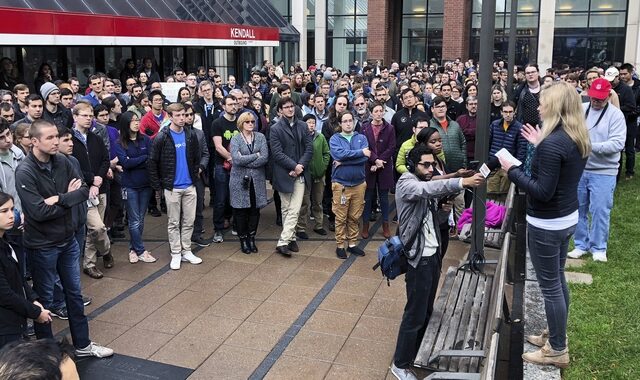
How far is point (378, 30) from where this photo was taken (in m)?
31.0

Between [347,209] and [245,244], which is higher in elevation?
[347,209]

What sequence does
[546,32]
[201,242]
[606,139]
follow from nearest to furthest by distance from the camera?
[606,139] → [201,242] → [546,32]

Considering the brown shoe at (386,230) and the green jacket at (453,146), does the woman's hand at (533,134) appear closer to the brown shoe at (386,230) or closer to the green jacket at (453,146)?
the green jacket at (453,146)

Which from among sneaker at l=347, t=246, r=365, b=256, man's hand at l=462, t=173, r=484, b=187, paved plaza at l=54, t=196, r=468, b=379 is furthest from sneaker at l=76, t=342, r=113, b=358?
sneaker at l=347, t=246, r=365, b=256

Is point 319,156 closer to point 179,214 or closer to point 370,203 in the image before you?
point 370,203

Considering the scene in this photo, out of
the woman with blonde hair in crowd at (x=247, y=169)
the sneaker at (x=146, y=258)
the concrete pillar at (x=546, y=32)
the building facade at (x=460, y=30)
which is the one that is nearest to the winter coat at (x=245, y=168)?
the woman with blonde hair in crowd at (x=247, y=169)

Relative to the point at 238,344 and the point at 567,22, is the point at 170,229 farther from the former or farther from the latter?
the point at 567,22

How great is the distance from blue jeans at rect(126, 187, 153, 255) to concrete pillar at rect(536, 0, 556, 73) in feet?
86.6

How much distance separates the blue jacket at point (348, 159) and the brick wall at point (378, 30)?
2396 cm

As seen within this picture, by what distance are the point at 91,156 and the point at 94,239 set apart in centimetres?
95

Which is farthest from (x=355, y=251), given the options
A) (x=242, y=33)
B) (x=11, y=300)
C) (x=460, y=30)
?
Answer: (x=460, y=30)

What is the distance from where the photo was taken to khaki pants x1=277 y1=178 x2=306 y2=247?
8.07m

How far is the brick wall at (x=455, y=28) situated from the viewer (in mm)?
30266

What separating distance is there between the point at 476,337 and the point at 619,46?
29481 millimetres
